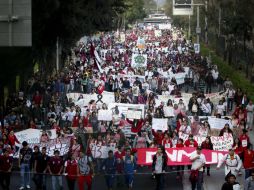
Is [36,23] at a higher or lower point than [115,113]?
higher

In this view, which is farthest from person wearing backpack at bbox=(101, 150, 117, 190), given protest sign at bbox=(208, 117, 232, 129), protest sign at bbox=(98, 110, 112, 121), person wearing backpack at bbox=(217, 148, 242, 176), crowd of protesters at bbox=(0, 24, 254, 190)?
protest sign at bbox=(98, 110, 112, 121)

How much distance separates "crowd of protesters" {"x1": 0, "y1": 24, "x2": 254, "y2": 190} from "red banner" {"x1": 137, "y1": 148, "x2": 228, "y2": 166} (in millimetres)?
203

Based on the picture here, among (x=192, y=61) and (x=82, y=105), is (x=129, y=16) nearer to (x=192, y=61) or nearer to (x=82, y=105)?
(x=192, y=61)

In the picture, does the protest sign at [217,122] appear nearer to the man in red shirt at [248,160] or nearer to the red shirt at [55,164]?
the man in red shirt at [248,160]

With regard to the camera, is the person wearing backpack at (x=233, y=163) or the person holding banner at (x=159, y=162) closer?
the person wearing backpack at (x=233, y=163)

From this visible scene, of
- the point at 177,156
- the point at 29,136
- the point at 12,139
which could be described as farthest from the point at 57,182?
the point at 29,136

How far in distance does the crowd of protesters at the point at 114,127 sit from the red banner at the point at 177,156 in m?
0.20

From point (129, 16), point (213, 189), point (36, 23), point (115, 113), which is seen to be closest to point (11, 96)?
point (36, 23)

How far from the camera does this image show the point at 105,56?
190ft

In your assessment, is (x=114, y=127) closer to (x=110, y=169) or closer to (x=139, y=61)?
(x=110, y=169)

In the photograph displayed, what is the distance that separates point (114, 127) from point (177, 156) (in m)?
6.35

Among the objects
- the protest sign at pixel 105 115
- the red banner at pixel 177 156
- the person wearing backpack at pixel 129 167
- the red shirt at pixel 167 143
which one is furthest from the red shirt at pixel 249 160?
the protest sign at pixel 105 115

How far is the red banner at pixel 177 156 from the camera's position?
65.5 ft

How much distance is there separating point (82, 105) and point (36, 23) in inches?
142
